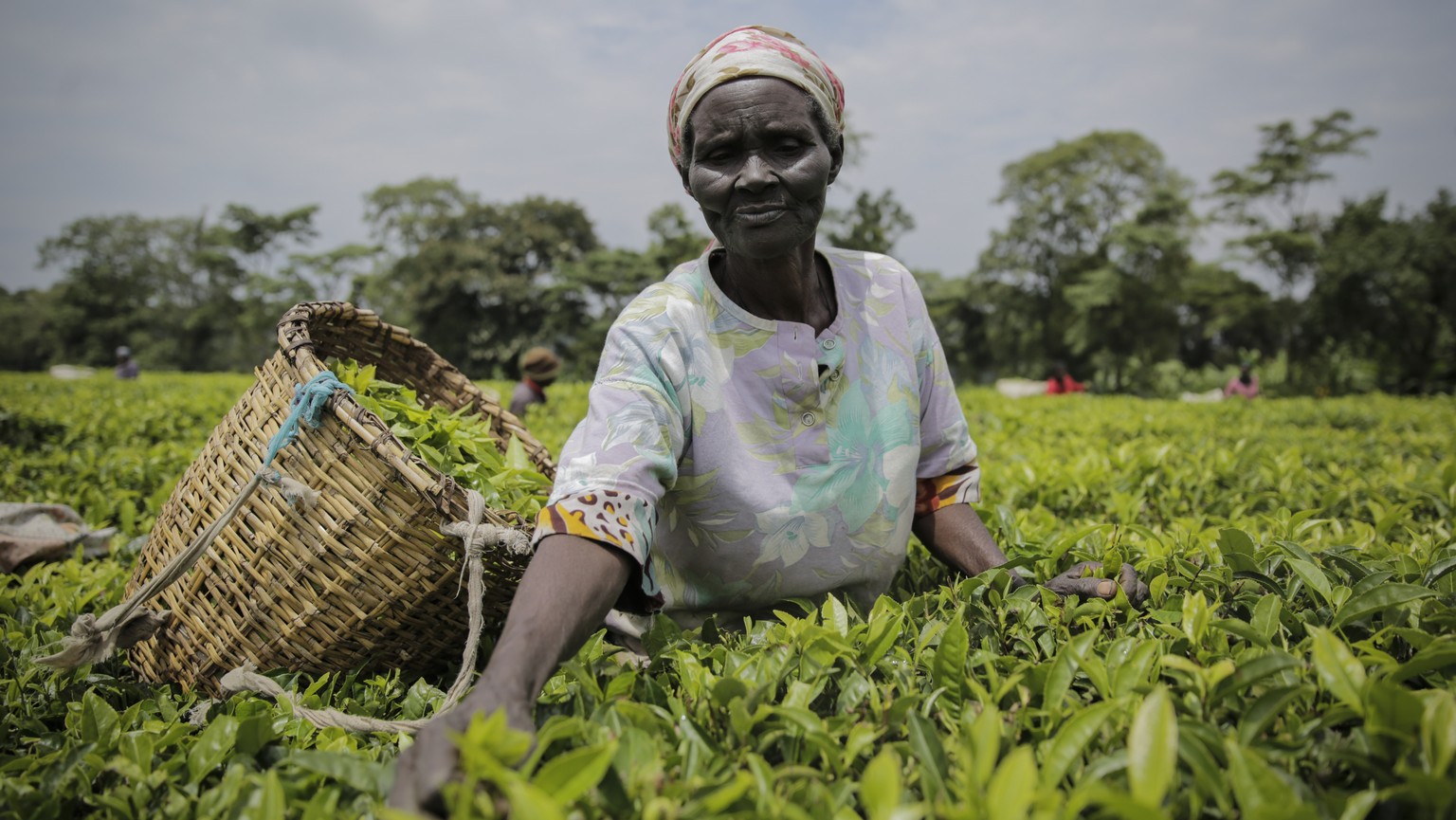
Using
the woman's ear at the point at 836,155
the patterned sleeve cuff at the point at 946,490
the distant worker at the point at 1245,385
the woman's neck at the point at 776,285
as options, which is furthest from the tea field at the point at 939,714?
the distant worker at the point at 1245,385

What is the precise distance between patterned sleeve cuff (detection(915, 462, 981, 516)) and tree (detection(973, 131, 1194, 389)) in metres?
29.6

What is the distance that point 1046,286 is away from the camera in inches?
1300

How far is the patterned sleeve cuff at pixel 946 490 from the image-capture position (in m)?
2.04

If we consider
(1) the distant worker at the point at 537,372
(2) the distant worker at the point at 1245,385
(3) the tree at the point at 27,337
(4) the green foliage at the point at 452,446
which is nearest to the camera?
(4) the green foliage at the point at 452,446

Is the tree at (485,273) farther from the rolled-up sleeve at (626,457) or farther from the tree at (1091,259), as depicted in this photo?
the rolled-up sleeve at (626,457)

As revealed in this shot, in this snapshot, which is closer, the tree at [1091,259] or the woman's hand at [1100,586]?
the woman's hand at [1100,586]

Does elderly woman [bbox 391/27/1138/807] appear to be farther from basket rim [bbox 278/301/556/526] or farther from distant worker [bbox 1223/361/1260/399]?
distant worker [bbox 1223/361/1260/399]

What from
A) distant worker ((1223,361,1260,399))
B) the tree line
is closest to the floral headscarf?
distant worker ((1223,361,1260,399))

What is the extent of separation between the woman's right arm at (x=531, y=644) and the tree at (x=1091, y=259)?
100ft

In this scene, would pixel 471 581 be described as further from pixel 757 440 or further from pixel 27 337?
pixel 27 337

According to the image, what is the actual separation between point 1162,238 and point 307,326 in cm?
3145

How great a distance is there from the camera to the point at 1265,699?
107 cm

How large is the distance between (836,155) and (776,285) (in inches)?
12.4

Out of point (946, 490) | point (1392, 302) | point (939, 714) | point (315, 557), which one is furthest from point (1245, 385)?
point (1392, 302)
